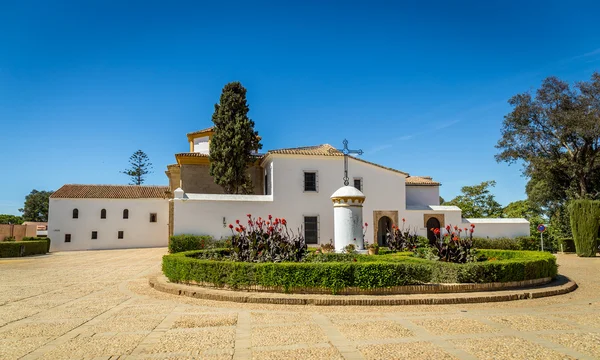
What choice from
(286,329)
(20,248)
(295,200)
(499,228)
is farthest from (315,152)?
(20,248)

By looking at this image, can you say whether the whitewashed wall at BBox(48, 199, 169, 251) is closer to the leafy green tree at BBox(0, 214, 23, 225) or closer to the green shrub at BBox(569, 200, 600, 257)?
the green shrub at BBox(569, 200, 600, 257)

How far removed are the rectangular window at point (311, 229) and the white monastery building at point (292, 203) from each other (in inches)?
2.0

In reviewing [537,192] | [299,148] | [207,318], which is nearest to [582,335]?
[207,318]

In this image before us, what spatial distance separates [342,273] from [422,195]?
1817 centimetres

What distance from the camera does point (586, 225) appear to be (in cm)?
1989

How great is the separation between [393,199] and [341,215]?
979 cm

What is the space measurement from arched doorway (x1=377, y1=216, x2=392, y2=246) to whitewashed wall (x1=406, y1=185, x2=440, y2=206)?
2.29 meters

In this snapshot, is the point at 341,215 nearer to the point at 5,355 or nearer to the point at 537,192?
the point at 5,355

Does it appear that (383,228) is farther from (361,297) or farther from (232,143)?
(361,297)

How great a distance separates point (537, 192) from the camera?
31.1 meters

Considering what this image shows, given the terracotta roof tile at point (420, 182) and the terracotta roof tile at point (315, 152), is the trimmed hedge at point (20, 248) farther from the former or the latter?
the terracotta roof tile at point (420, 182)

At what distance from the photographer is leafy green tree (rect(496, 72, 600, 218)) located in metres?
26.2

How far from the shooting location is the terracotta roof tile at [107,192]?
28.6 m

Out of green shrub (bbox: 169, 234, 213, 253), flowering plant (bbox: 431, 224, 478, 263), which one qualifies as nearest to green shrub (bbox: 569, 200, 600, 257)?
flowering plant (bbox: 431, 224, 478, 263)
